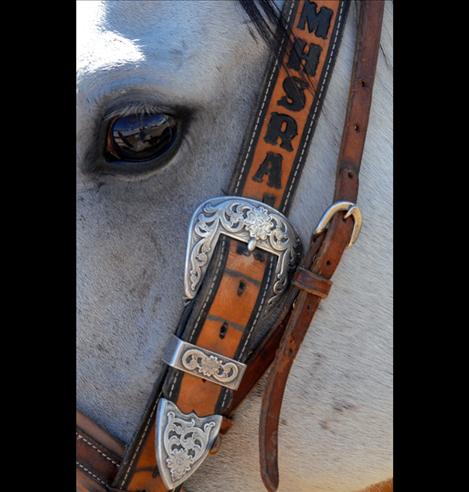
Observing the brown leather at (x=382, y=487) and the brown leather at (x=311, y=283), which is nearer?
the brown leather at (x=311, y=283)

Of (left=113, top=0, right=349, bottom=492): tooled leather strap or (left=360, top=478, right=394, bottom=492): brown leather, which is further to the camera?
(left=360, top=478, right=394, bottom=492): brown leather

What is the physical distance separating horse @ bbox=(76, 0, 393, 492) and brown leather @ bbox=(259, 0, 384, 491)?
29mm

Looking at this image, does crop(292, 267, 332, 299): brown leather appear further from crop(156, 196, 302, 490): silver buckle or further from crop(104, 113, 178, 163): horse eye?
crop(104, 113, 178, 163): horse eye

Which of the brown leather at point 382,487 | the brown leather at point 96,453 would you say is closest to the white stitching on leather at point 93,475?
the brown leather at point 96,453

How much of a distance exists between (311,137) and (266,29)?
0.19 metres

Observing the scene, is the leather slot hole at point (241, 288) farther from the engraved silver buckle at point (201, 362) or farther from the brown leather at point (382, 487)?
the brown leather at point (382, 487)

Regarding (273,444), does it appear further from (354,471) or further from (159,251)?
(159,251)

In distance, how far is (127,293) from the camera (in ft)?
4.14

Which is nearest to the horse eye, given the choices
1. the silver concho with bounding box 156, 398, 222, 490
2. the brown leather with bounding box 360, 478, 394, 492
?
the silver concho with bounding box 156, 398, 222, 490

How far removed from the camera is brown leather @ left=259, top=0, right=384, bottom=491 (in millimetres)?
1228

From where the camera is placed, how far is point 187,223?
4.10 feet

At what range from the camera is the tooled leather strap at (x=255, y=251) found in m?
1.21

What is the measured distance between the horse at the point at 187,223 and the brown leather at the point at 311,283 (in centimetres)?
6

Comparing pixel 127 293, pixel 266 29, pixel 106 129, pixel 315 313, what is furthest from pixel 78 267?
pixel 266 29
